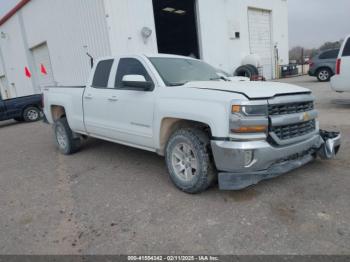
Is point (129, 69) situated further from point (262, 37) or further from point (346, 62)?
point (262, 37)

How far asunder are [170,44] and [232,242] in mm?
23043

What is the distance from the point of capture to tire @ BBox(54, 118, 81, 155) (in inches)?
239

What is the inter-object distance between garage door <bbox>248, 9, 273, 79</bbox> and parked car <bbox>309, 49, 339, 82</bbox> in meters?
4.86

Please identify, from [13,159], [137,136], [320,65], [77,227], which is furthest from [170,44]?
[77,227]

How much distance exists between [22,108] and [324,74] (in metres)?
15.7

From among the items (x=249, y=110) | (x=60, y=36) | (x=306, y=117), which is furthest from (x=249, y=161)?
(x=60, y=36)

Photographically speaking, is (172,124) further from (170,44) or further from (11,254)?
(170,44)

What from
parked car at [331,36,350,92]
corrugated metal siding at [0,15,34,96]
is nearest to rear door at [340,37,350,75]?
parked car at [331,36,350,92]

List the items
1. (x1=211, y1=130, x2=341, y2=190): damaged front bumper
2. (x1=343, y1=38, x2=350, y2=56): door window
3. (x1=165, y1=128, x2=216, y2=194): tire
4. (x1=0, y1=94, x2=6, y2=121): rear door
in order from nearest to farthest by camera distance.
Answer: (x1=211, y1=130, x2=341, y2=190): damaged front bumper
(x1=165, y1=128, x2=216, y2=194): tire
(x1=343, y1=38, x2=350, y2=56): door window
(x1=0, y1=94, x2=6, y2=121): rear door

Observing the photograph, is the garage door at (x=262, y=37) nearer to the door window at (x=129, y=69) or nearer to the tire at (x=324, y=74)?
the tire at (x=324, y=74)

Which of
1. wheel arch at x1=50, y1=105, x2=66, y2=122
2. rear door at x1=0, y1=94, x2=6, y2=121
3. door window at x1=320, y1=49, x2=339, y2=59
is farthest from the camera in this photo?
door window at x1=320, y1=49, x2=339, y2=59

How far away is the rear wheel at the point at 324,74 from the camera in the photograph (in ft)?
51.1

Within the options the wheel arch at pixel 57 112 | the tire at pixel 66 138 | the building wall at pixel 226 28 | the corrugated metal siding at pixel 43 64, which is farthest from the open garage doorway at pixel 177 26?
the tire at pixel 66 138

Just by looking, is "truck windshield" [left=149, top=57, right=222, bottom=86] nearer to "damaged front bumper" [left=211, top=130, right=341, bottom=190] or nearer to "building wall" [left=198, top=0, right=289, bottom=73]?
"damaged front bumper" [left=211, top=130, right=341, bottom=190]
